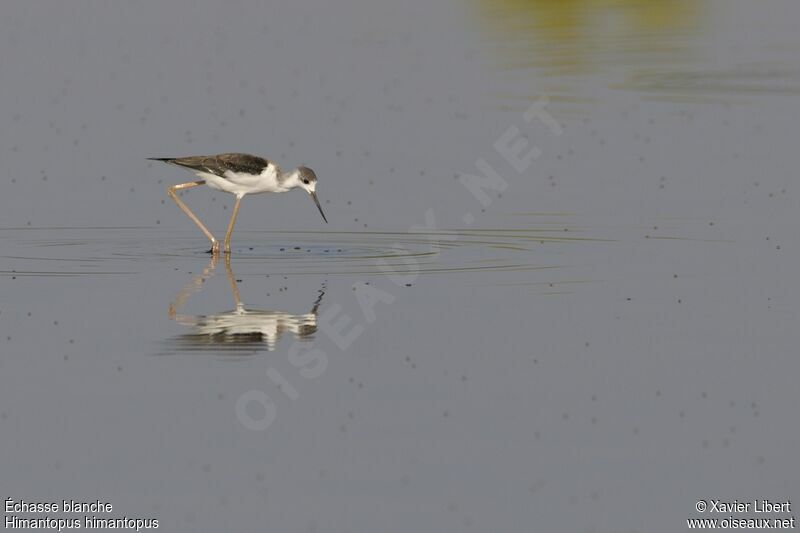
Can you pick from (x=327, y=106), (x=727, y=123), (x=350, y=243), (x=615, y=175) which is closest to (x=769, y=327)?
Result: (x=350, y=243)

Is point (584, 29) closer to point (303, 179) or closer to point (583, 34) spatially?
point (583, 34)

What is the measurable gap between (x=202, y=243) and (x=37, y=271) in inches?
134

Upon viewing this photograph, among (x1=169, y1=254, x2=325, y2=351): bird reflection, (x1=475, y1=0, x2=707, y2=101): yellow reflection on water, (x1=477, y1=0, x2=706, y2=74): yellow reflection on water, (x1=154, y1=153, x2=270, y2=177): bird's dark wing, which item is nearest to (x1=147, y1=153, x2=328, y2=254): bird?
(x1=154, y1=153, x2=270, y2=177): bird's dark wing

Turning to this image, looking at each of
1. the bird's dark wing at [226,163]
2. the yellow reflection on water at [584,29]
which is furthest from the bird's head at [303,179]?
the yellow reflection on water at [584,29]

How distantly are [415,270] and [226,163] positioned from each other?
4.15 m

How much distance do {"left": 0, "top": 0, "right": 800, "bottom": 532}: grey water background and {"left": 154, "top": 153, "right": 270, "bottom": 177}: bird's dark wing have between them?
1.05 m

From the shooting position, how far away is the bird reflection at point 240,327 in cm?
Result: 1886

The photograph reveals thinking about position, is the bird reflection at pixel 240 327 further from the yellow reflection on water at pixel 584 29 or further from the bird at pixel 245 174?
the yellow reflection on water at pixel 584 29

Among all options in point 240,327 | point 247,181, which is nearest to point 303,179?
point 247,181

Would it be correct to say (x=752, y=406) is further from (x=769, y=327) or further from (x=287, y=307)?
(x=287, y=307)

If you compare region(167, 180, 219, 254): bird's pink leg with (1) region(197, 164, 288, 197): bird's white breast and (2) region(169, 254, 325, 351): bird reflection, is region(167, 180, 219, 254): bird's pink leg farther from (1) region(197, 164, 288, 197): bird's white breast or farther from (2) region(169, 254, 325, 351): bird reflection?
(2) region(169, 254, 325, 351): bird reflection

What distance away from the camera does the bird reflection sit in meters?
18.9

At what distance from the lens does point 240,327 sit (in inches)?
777

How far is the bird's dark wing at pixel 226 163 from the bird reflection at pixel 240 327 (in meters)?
4.88
